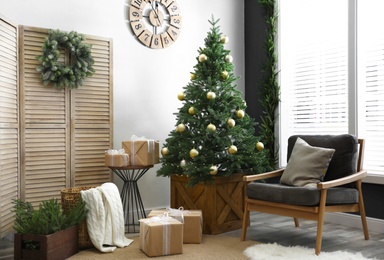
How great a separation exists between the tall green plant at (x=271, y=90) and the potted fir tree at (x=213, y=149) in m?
1.05

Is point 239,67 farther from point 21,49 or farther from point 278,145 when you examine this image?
point 21,49

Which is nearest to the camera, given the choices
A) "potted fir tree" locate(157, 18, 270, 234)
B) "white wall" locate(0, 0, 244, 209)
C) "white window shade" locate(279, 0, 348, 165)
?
"potted fir tree" locate(157, 18, 270, 234)

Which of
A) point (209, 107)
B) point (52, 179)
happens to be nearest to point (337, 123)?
point (209, 107)

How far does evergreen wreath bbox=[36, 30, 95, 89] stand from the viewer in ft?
13.2

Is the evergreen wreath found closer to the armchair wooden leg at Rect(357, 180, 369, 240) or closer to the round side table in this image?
the round side table

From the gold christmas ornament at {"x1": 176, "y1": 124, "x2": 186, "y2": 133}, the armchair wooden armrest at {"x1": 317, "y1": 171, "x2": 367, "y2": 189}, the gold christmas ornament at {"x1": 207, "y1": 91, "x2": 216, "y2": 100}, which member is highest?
the gold christmas ornament at {"x1": 207, "y1": 91, "x2": 216, "y2": 100}

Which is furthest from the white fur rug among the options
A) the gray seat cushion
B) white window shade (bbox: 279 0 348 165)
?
white window shade (bbox: 279 0 348 165)

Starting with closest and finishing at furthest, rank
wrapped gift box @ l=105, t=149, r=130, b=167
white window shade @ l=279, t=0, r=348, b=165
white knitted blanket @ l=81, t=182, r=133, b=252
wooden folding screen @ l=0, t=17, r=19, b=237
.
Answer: white knitted blanket @ l=81, t=182, r=133, b=252, wooden folding screen @ l=0, t=17, r=19, b=237, wrapped gift box @ l=105, t=149, r=130, b=167, white window shade @ l=279, t=0, r=348, b=165

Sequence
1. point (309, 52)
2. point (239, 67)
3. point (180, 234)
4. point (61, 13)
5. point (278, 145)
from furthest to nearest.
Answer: point (239, 67) < point (278, 145) < point (309, 52) < point (61, 13) < point (180, 234)

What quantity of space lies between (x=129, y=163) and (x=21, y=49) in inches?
56.5

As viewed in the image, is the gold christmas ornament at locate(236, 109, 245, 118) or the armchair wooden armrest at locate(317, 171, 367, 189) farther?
the gold christmas ornament at locate(236, 109, 245, 118)

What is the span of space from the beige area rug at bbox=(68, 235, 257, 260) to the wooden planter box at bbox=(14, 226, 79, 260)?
141mm

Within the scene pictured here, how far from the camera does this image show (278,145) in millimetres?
5250

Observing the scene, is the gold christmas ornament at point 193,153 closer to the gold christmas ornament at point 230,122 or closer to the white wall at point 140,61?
the gold christmas ornament at point 230,122
